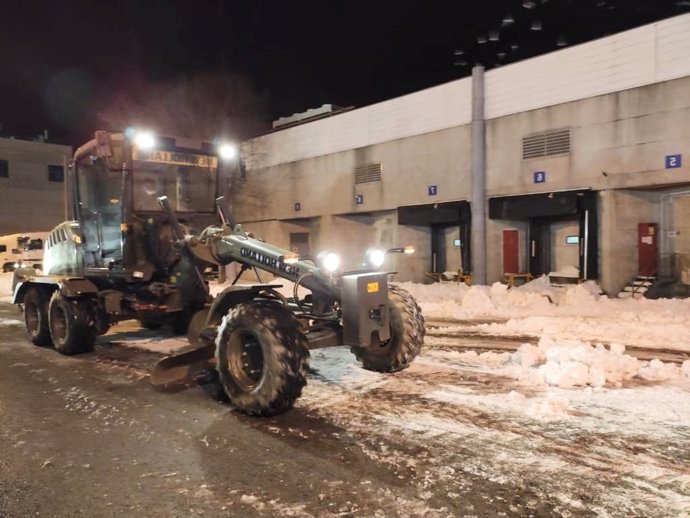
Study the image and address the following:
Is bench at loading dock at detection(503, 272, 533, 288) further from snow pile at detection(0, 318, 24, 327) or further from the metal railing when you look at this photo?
snow pile at detection(0, 318, 24, 327)

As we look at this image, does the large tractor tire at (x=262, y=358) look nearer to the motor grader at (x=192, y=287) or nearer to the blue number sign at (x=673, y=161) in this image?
the motor grader at (x=192, y=287)

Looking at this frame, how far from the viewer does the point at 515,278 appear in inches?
715

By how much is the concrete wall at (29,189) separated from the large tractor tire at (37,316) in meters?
41.1

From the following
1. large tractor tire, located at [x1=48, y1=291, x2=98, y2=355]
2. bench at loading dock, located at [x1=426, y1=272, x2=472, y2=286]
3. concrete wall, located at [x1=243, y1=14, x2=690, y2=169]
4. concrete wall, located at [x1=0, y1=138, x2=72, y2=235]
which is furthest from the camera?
concrete wall, located at [x1=0, y1=138, x2=72, y2=235]

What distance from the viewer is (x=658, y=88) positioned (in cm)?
1437

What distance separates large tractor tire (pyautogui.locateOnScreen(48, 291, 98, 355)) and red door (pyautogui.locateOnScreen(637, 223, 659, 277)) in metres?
14.2

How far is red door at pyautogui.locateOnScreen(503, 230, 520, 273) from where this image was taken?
18453 millimetres

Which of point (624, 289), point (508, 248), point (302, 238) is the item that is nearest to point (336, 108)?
point (302, 238)

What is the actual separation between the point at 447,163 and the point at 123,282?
42.1ft

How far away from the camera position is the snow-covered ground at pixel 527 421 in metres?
Answer: 3.93

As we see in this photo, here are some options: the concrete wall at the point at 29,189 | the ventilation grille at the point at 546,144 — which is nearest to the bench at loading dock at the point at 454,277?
the ventilation grille at the point at 546,144

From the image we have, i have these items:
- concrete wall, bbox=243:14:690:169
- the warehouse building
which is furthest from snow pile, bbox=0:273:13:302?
concrete wall, bbox=243:14:690:169

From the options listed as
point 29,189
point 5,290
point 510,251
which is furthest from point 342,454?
point 29,189

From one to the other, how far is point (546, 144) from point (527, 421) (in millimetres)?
13129
